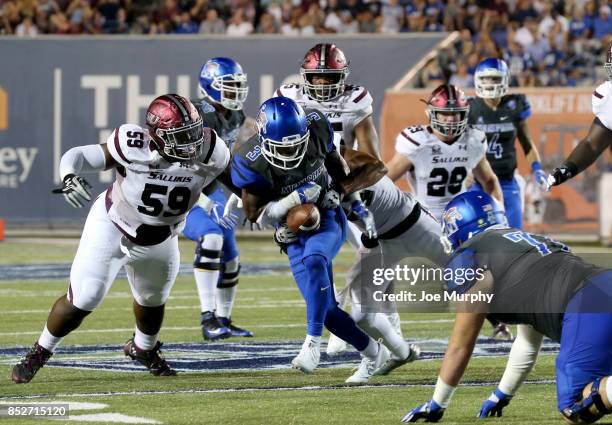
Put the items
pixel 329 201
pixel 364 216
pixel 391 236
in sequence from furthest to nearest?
pixel 391 236 < pixel 364 216 < pixel 329 201

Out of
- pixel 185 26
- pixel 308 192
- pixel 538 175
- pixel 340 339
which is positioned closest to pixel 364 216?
pixel 308 192

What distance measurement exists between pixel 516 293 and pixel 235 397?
5.15ft

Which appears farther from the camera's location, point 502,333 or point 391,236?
point 502,333

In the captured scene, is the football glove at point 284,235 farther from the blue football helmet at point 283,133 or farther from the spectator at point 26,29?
the spectator at point 26,29

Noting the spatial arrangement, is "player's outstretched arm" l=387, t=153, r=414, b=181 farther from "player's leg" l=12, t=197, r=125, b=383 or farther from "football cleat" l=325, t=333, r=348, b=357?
"player's leg" l=12, t=197, r=125, b=383

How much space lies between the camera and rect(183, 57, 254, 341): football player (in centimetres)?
861

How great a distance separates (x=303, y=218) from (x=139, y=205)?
837 millimetres

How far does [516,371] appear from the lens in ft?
18.0

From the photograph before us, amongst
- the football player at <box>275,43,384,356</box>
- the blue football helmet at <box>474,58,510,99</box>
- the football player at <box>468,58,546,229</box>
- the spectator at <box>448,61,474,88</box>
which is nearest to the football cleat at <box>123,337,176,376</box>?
the football player at <box>275,43,384,356</box>

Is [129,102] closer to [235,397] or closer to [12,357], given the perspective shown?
[12,357]

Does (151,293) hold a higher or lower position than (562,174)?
lower

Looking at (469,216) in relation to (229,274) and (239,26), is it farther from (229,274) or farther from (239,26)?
(239,26)

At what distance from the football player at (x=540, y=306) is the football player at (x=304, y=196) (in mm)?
1156

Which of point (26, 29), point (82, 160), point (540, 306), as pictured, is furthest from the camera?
point (26, 29)
